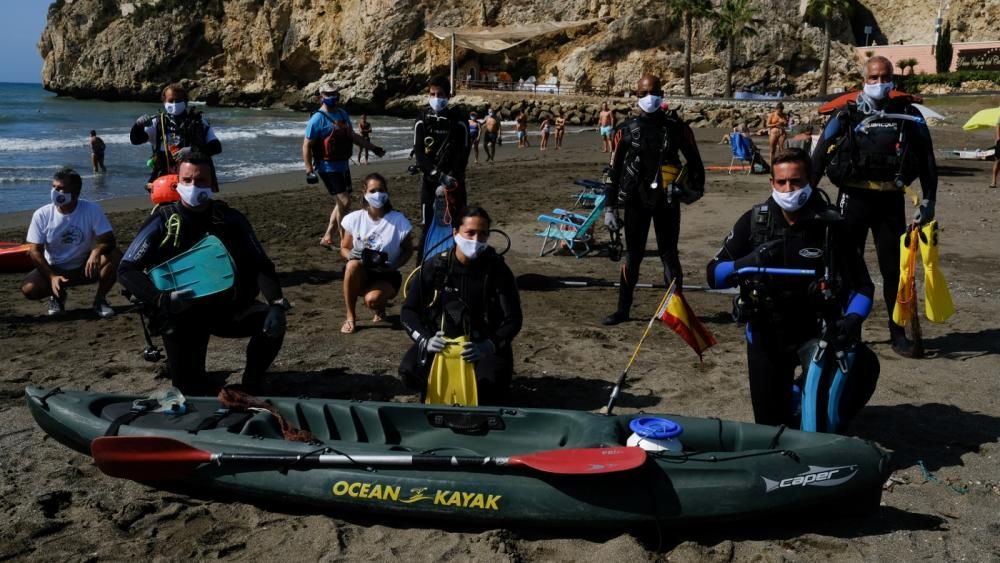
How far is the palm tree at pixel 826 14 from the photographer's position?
52.2m

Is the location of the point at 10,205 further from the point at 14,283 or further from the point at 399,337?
the point at 399,337

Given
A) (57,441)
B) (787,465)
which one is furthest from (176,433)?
(787,465)

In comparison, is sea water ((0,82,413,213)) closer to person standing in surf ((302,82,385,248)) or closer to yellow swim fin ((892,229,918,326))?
person standing in surf ((302,82,385,248))

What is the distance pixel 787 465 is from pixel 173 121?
7007mm

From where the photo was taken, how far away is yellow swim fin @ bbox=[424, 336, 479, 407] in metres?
5.04

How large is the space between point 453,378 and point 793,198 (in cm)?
217

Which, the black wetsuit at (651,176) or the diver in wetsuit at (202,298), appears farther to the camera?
the black wetsuit at (651,176)

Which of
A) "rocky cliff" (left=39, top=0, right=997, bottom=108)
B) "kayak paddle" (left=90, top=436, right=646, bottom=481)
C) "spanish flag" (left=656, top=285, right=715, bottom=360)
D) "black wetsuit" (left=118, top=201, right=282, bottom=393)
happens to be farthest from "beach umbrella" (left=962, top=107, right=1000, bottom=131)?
"rocky cliff" (left=39, top=0, right=997, bottom=108)

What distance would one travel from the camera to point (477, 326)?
209 inches

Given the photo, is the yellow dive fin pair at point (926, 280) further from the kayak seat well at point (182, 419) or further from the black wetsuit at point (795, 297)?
the kayak seat well at point (182, 419)

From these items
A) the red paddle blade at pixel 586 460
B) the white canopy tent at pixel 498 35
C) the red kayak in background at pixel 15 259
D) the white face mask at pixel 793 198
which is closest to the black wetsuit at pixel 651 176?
the white face mask at pixel 793 198

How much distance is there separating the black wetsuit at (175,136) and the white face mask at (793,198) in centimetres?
597

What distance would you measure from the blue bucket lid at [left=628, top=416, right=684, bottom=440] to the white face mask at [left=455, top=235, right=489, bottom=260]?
150 cm

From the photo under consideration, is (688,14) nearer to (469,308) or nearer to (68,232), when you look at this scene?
(68,232)
